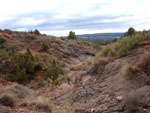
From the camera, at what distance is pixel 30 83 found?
36.0 ft

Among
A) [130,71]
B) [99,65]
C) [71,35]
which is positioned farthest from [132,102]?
[71,35]

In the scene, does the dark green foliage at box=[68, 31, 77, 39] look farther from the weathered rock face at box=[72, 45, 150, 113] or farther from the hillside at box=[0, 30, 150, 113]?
the weathered rock face at box=[72, 45, 150, 113]

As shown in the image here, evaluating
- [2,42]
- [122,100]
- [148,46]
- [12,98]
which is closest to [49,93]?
[12,98]

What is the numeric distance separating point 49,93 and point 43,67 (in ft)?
17.0

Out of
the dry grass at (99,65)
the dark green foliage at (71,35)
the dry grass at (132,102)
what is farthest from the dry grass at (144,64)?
the dark green foliage at (71,35)

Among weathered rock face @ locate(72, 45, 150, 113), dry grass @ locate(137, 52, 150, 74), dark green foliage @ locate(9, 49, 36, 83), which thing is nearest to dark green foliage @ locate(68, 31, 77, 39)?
dark green foliage @ locate(9, 49, 36, 83)

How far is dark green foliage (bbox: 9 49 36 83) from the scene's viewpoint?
10.9 m

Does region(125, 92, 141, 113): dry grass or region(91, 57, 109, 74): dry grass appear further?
region(91, 57, 109, 74): dry grass

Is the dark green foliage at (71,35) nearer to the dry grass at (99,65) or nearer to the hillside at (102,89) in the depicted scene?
the hillside at (102,89)

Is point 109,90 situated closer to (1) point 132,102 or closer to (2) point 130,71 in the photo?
(2) point 130,71

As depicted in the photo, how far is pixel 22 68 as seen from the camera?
1155cm

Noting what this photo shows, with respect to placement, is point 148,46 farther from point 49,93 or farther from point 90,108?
point 49,93

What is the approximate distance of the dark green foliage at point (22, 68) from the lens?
10.9 metres

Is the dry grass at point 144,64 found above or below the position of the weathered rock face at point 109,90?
above
